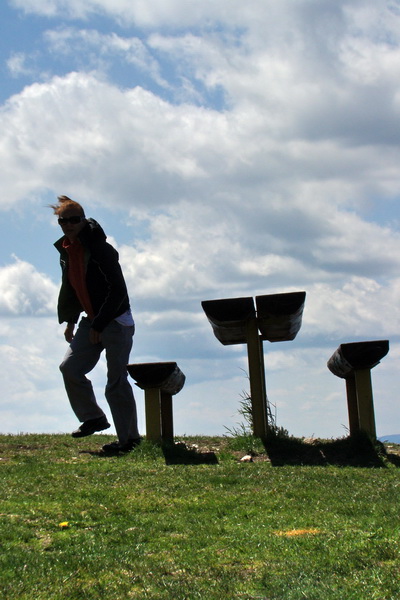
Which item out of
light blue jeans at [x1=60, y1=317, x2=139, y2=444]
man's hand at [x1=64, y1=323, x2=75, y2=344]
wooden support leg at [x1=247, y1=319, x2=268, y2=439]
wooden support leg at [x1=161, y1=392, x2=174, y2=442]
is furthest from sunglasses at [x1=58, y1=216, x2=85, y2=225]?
wooden support leg at [x1=161, y1=392, x2=174, y2=442]

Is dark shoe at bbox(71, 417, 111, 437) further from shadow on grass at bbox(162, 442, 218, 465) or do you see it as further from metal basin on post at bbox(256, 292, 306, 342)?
metal basin on post at bbox(256, 292, 306, 342)

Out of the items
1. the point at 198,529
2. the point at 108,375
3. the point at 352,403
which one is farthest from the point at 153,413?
the point at 198,529

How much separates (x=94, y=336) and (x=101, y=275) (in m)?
0.68

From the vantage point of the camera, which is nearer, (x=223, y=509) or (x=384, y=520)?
(x=384, y=520)

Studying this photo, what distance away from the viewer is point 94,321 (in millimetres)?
8477

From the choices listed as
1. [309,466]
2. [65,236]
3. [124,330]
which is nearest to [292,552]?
[309,466]

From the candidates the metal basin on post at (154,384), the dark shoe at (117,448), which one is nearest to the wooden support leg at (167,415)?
the metal basin on post at (154,384)

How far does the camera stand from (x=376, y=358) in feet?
29.0

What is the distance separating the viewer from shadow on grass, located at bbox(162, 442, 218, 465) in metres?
7.89

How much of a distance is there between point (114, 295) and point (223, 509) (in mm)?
3568

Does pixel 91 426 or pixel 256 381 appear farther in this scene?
pixel 256 381

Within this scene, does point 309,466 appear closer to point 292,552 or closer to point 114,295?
point 114,295

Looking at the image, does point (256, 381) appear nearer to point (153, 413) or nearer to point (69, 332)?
point (153, 413)

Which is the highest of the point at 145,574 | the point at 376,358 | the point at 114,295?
the point at 114,295
